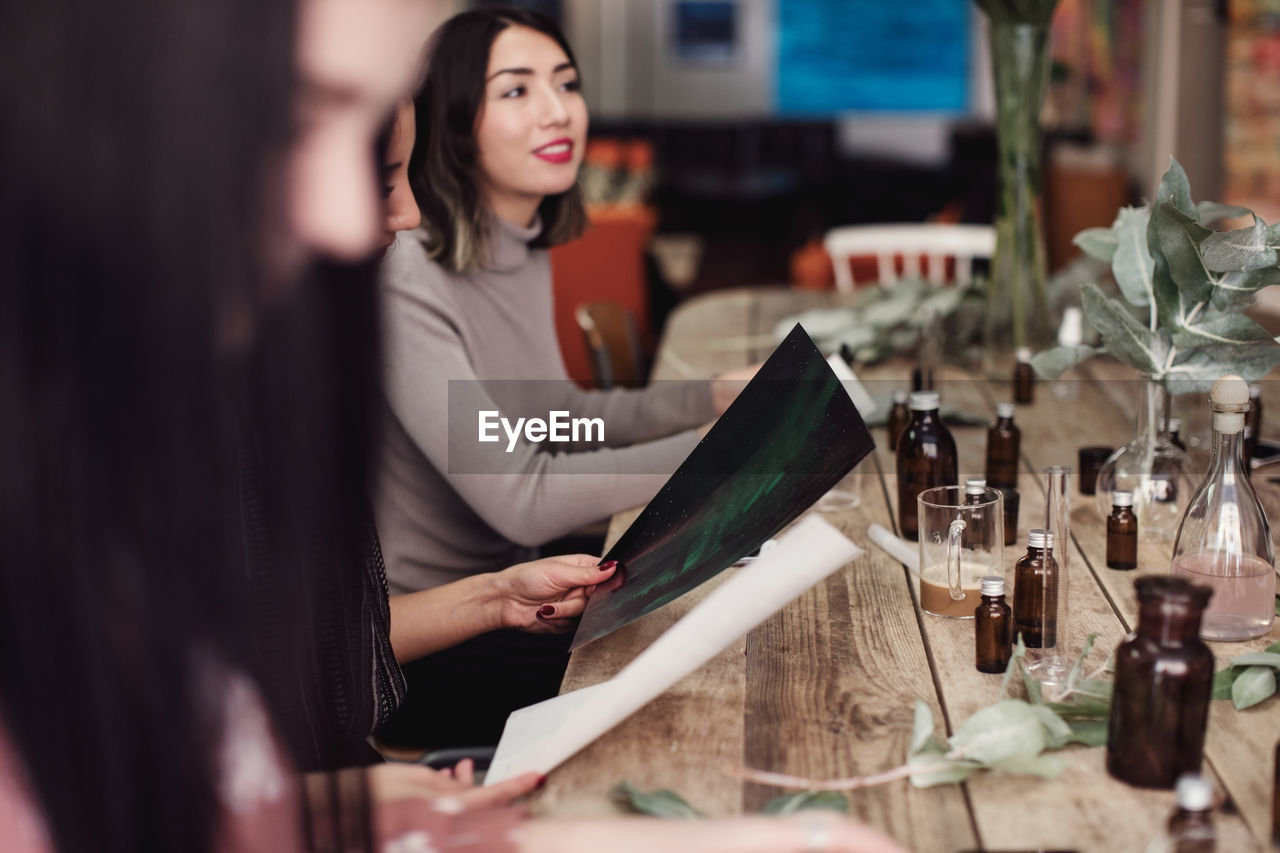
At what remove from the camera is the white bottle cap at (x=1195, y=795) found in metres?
0.64

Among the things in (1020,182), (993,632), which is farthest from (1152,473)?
(1020,182)

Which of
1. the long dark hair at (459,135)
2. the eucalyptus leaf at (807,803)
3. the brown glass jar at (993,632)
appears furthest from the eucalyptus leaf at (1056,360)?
the long dark hair at (459,135)

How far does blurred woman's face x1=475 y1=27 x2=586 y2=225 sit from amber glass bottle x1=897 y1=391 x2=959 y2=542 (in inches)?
28.7

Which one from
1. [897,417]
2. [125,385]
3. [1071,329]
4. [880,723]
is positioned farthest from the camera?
[1071,329]

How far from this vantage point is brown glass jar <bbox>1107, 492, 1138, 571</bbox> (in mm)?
1240

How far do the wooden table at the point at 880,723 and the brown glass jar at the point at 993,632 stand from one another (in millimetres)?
18

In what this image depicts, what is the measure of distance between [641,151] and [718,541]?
664cm

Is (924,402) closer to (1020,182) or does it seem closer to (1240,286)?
(1240,286)

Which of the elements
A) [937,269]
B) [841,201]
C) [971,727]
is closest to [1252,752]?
[971,727]

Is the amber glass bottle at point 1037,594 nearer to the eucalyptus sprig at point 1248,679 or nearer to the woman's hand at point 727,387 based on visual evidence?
the eucalyptus sprig at point 1248,679

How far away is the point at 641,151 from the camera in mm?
7449

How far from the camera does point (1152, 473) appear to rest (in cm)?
137

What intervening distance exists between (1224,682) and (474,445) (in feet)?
2.89

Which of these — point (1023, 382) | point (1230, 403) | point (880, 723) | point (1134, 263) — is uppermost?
point (1134, 263)
